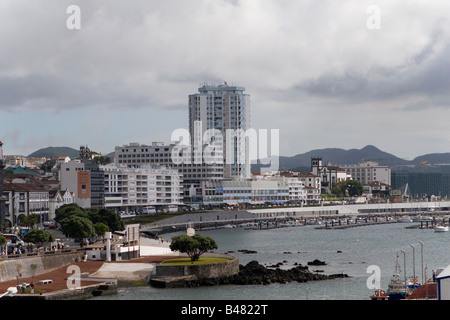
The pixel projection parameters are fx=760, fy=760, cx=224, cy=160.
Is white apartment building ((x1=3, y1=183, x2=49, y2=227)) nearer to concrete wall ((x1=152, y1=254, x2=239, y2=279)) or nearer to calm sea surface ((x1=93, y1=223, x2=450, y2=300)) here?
calm sea surface ((x1=93, y1=223, x2=450, y2=300))

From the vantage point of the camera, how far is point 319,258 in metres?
59.3

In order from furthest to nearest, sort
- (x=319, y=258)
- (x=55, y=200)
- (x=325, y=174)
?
(x=325, y=174)
(x=55, y=200)
(x=319, y=258)

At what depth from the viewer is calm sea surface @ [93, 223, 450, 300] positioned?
3728cm

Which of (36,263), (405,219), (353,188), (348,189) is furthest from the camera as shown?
(348,189)

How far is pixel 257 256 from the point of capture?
61.5m

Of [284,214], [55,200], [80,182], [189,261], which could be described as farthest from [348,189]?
[189,261]

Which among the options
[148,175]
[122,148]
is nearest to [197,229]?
[148,175]

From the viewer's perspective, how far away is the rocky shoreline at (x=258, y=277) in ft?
132

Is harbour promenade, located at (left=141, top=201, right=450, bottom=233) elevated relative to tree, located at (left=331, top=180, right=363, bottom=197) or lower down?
lower down

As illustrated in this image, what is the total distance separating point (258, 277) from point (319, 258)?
17482mm

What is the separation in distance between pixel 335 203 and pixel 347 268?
376 feet

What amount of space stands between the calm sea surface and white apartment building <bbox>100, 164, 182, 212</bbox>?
15.8 meters

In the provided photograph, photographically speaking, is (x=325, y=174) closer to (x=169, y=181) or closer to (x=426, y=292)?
(x=169, y=181)

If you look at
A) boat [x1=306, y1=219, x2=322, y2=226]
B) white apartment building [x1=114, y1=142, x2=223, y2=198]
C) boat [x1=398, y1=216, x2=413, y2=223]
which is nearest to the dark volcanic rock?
boat [x1=306, y1=219, x2=322, y2=226]
